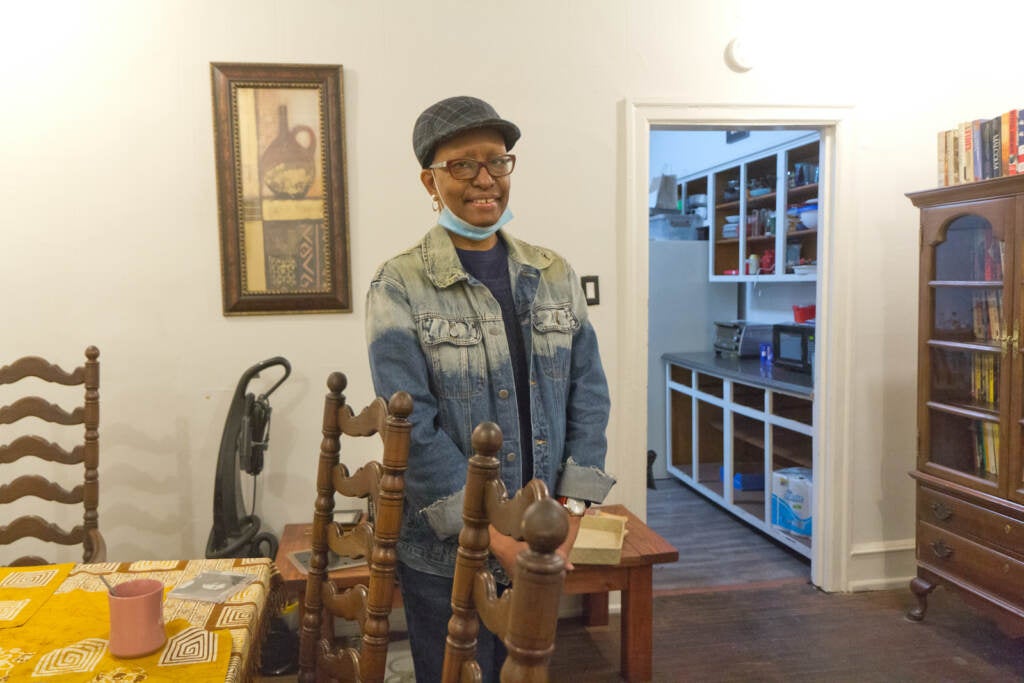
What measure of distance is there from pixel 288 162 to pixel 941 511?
2.71 metres

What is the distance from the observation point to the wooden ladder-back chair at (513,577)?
0.63 metres

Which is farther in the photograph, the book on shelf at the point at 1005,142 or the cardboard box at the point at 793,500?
the cardboard box at the point at 793,500

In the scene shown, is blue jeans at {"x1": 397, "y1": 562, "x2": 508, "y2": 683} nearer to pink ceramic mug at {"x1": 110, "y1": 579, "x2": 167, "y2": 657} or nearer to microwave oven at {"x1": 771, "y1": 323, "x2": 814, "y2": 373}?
pink ceramic mug at {"x1": 110, "y1": 579, "x2": 167, "y2": 657}

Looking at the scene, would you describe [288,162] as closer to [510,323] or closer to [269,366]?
[269,366]

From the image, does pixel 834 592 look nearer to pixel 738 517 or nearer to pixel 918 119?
pixel 738 517

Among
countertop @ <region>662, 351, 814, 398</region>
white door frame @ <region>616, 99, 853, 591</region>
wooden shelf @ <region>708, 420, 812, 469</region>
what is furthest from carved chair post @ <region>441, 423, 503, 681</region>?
wooden shelf @ <region>708, 420, 812, 469</region>

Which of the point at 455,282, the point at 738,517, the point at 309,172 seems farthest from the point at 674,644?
the point at 309,172

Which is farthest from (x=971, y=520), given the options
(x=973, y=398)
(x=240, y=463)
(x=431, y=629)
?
(x=240, y=463)

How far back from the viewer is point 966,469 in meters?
2.77

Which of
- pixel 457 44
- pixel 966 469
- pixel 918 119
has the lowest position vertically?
pixel 966 469

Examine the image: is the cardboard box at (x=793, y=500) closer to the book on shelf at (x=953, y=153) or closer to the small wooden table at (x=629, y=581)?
the small wooden table at (x=629, y=581)

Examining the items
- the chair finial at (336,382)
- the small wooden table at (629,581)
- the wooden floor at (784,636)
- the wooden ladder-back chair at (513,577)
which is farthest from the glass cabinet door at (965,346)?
the wooden ladder-back chair at (513,577)

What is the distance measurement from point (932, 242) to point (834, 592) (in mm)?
1482

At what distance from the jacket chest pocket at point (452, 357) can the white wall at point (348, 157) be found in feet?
4.80
